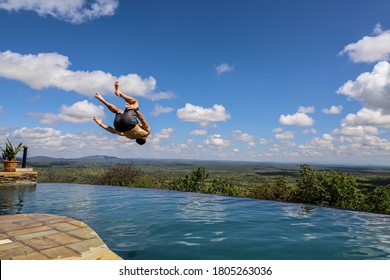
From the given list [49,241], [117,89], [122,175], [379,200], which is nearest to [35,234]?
[49,241]

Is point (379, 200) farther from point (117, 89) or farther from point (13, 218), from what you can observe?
point (13, 218)

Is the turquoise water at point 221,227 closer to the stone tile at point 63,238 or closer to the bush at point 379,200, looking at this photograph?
the stone tile at point 63,238

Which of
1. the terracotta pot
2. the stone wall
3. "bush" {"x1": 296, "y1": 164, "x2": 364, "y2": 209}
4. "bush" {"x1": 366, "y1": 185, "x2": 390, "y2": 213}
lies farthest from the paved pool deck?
"bush" {"x1": 366, "y1": 185, "x2": 390, "y2": 213}

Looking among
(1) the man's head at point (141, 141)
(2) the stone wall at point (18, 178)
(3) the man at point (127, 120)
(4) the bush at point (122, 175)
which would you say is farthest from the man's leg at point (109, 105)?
(4) the bush at point (122, 175)

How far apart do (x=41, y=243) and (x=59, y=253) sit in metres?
0.71

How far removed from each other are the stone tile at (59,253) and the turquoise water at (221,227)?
96 centimetres

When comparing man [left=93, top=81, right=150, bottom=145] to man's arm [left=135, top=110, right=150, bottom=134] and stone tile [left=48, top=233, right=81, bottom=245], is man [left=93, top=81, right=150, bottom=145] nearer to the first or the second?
man's arm [left=135, top=110, right=150, bottom=134]

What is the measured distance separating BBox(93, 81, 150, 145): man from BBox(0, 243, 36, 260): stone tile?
2.88 m

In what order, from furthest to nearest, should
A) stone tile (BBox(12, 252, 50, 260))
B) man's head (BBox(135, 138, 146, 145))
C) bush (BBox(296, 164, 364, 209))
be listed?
bush (BBox(296, 164, 364, 209)) → man's head (BBox(135, 138, 146, 145)) → stone tile (BBox(12, 252, 50, 260))

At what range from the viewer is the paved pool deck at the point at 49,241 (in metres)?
4.60

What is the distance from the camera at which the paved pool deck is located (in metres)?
4.60

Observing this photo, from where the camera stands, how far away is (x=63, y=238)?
544 centimetres

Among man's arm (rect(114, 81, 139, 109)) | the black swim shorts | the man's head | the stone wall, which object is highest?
→ man's arm (rect(114, 81, 139, 109))
